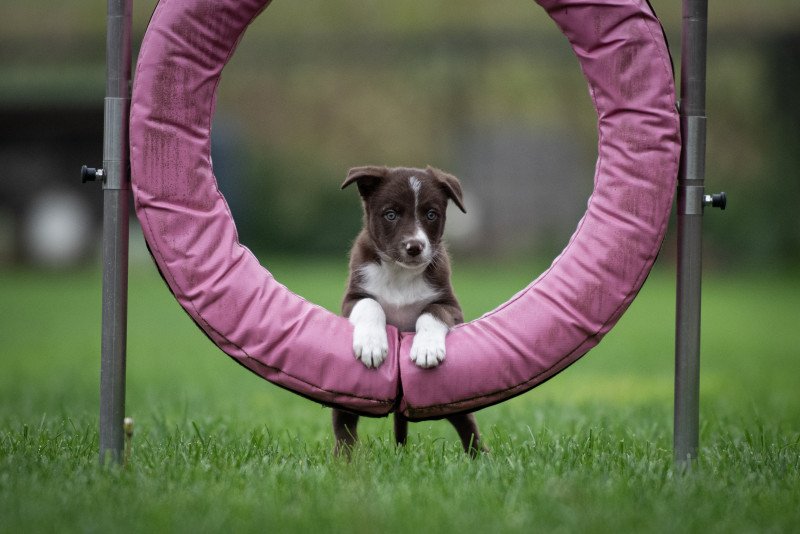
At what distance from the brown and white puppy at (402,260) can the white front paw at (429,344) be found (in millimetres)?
79

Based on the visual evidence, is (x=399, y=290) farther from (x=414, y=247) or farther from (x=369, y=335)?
(x=369, y=335)

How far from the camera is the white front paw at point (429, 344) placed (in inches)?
163

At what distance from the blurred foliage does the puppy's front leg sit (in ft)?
63.2

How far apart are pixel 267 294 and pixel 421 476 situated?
95 cm

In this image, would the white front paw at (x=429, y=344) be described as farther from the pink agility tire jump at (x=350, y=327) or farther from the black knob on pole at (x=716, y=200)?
the black knob on pole at (x=716, y=200)

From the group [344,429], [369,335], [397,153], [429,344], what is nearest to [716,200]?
[429,344]

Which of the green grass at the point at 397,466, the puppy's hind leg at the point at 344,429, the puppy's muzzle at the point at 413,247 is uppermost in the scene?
the puppy's muzzle at the point at 413,247

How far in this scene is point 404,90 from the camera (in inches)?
1112

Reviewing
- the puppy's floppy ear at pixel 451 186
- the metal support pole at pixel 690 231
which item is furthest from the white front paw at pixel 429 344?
the metal support pole at pixel 690 231

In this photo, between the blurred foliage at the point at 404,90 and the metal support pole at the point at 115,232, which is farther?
the blurred foliage at the point at 404,90

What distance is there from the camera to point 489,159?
25484 millimetres

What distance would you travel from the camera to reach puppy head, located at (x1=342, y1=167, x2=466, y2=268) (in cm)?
470

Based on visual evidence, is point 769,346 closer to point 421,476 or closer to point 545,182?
point 421,476

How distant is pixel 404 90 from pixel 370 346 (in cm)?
2463
